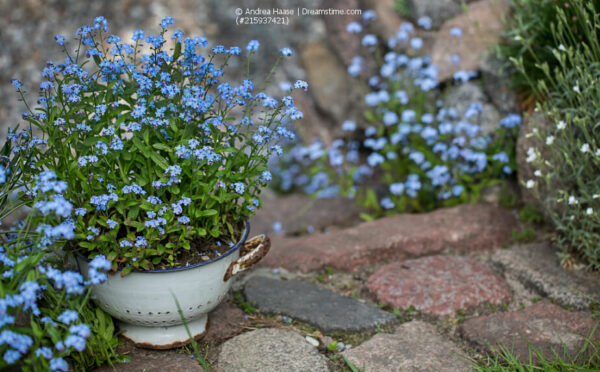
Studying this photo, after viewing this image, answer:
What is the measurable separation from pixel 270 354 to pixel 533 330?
102 cm

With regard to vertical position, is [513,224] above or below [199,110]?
below

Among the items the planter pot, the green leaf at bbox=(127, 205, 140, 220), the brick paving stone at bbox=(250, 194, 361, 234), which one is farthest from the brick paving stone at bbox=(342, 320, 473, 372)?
the brick paving stone at bbox=(250, 194, 361, 234)

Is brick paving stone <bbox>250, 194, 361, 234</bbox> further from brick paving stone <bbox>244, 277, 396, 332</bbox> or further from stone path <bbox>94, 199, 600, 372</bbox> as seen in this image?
brick paving stone <bbox>244, 277, 396, 332</bbox>

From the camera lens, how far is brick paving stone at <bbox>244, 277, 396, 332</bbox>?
7.56 feet

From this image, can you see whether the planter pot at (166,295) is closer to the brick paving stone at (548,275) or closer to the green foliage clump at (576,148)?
the brick paving stone at (548,275)

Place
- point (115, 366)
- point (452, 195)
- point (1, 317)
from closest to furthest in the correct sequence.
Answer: point (1, 317)
point (115, 366)
point (452, 195)

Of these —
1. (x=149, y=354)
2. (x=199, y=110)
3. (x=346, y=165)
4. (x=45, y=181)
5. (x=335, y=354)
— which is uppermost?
(x=199, y=110)

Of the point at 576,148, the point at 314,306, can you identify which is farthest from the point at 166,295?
the point at 576,148

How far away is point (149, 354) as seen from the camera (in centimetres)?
207

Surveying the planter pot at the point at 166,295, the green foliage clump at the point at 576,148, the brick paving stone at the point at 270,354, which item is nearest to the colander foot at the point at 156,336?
the planter pot at the point at 166,295

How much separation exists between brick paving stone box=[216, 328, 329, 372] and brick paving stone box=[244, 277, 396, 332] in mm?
158

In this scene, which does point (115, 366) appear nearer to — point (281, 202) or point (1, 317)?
point (1, 317)

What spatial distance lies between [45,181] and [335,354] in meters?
1.19

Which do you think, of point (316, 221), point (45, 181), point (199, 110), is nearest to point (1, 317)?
point (45, 181)
